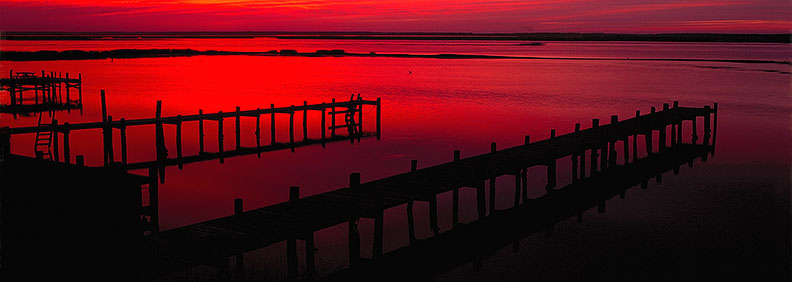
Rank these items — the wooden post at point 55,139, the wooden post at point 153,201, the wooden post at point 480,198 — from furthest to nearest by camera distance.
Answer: the wooden post at point 55,139 < the wooden post at point 480,198 < the wooden post at point 153,201

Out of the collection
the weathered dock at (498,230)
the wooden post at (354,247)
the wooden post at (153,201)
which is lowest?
the weathered dock at (498,230)

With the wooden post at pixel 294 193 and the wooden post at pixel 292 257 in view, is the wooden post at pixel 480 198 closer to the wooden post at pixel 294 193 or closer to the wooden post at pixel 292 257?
the wooden post at pixel 294 193

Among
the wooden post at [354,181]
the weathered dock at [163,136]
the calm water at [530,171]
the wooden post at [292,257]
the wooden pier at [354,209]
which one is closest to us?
the wooden pier at [354,209]

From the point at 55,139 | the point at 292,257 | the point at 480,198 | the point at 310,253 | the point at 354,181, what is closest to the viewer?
the point at 292,257

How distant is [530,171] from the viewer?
797 inches

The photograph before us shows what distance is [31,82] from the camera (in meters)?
34.5

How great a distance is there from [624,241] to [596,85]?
132 feet

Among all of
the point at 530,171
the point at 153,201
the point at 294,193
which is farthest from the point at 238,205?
the point at 530,171

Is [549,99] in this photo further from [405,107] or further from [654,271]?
[654,271]

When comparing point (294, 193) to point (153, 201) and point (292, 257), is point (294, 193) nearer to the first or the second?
point (292, 257)

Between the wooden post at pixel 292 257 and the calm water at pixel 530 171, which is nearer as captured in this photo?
the wooden post at pixel 292 257

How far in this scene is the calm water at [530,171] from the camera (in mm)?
12773

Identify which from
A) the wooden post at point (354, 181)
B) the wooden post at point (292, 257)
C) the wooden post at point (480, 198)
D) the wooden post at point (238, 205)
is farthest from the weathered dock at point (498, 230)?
the wooden post at point (238, 205)

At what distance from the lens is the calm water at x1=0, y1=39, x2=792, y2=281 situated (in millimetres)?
12773
